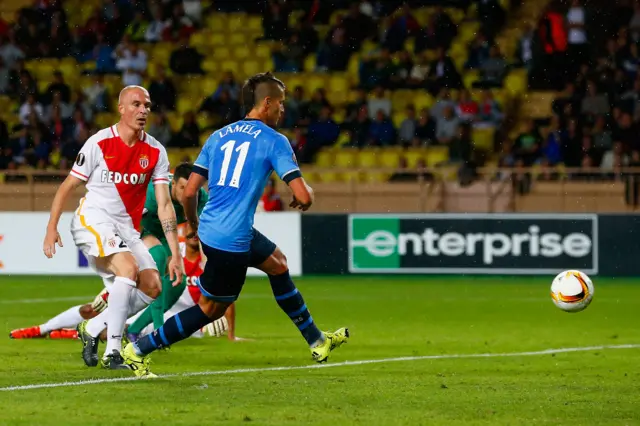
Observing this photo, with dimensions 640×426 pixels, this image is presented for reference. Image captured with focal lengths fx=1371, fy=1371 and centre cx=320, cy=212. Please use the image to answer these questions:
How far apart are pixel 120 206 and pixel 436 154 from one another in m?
14.3

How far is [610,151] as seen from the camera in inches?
856

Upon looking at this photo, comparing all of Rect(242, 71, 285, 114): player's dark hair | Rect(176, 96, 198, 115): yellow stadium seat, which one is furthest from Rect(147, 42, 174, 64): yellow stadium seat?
Rect(242, 71, 285, 114): player's dark hair

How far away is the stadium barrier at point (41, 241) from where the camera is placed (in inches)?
801

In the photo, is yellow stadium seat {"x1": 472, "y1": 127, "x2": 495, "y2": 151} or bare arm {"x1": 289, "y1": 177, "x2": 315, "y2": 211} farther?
yellow stadium seat {"x1": 472, "y1": 127, "x2": 495, "y2": 151}

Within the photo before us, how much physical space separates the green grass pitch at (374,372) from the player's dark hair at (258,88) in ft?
6.13

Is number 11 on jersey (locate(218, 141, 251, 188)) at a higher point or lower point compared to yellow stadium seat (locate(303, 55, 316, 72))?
lower

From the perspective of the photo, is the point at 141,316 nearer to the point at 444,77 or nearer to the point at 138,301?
the point at 138,301

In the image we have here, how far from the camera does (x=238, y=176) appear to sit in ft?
29.5

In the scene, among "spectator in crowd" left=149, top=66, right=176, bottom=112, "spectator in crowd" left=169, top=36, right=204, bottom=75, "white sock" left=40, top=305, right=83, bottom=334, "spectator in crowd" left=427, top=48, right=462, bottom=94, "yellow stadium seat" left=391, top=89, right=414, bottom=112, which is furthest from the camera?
"spectator in crowd" left=169, top=36, right=204, bottom=75

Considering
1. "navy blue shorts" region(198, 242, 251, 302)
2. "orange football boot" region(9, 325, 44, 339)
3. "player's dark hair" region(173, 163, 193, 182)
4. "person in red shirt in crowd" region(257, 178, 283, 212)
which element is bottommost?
"orange football boot" region(9, 325, 44, 339)

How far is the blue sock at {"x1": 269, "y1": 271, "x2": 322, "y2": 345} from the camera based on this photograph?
31.5 ft

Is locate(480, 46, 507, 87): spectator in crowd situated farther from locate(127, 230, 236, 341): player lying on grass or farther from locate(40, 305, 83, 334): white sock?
locate(40, 305, 83, 334): white sock

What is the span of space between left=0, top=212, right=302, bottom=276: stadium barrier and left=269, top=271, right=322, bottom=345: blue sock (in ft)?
34.5

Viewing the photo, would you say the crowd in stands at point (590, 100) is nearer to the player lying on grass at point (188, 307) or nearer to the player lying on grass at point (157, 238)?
the player lying on grass at point (188, 307)
